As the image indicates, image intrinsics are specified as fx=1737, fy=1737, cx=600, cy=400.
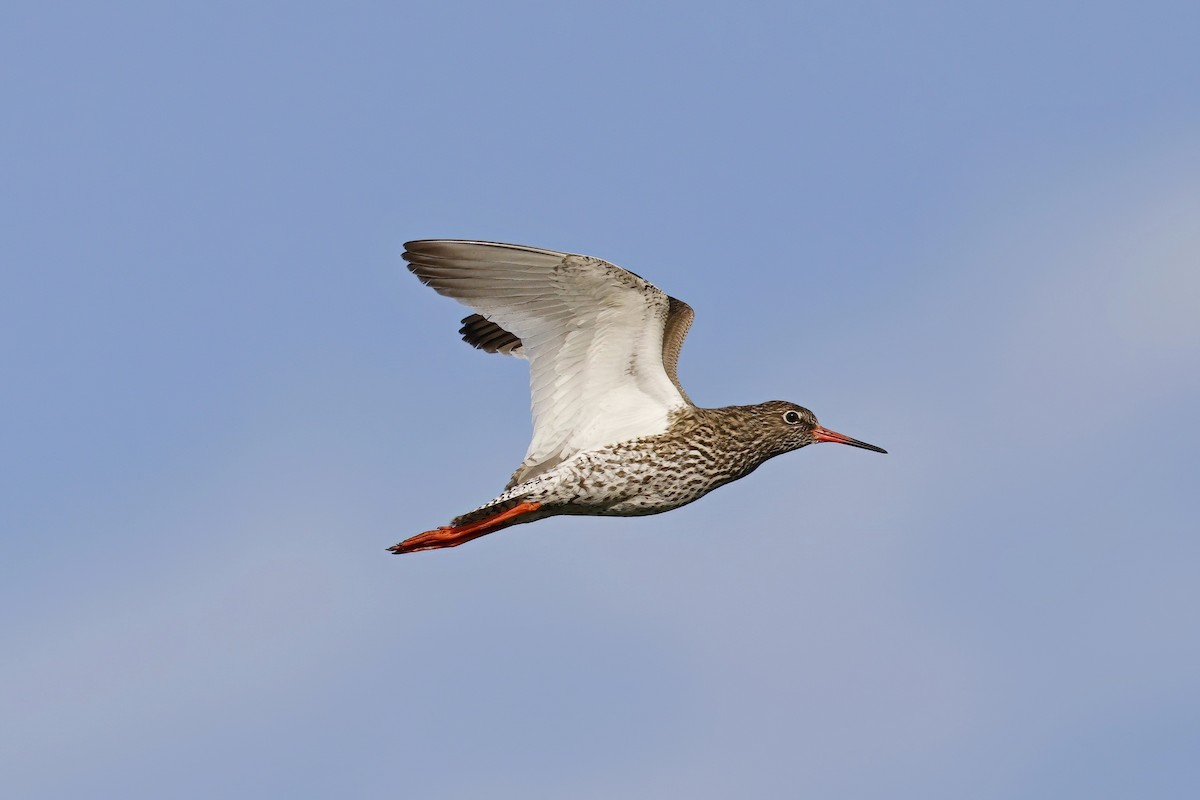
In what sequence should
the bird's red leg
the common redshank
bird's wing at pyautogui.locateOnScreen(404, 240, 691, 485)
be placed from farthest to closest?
1. the bird's red leg
2. the common redshank
3. bird's wing at pyautogui.locateOnScreen(404, 240, 691, 485)

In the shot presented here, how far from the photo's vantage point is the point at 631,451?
49.8 ft

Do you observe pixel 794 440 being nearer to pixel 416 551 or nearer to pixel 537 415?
pixel 537 415

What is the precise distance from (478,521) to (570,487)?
872 millimetres

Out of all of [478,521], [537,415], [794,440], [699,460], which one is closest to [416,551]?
[478,521]

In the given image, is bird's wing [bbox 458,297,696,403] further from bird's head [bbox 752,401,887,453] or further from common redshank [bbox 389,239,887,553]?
bird's head [bbox 752,401,887,453]

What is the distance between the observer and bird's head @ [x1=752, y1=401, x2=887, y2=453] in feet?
52.7

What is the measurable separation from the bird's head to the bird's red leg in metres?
2.47

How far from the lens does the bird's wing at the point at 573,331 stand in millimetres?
14477

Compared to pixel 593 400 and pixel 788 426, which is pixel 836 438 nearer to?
pixel 788 426

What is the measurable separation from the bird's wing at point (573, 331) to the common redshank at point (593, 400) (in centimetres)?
1

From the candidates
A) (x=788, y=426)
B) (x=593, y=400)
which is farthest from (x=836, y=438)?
(x=593, y=400)

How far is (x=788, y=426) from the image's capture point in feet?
53.3

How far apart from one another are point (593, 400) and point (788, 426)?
6.67ft

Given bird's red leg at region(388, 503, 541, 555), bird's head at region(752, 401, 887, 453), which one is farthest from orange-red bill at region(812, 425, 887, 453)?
bird's red leg at region(388, 503, 541, 555)
